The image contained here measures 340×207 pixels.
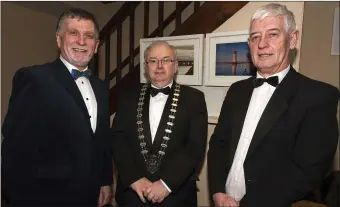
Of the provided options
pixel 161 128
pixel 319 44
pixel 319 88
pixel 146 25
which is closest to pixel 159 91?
pixel 161 128

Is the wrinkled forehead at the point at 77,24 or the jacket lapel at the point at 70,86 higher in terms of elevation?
the wrinkled forehead at the point at 77,24

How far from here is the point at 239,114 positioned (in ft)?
5.01

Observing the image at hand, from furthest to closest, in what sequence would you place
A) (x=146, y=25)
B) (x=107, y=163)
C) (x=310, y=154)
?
(x=146, y=25) < (x=107, y=163) < (x=310, y=154)

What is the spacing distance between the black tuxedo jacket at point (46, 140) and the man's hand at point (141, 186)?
30cm

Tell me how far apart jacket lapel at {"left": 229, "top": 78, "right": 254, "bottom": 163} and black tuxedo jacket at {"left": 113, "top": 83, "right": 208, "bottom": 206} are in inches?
12.3

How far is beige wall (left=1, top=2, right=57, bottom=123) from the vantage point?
10.5ft

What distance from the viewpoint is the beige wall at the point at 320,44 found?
2545 mm

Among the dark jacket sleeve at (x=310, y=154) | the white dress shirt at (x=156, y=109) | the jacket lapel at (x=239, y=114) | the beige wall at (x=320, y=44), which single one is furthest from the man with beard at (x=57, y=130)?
the beige wall at (x=320, y=44)

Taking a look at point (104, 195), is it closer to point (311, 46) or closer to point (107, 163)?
point (107, 163)

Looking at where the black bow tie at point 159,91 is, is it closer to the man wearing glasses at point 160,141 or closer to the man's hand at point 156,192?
the man wearing glasses at point 160,141

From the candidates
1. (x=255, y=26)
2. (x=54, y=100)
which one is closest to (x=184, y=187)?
(x=54, y=100)

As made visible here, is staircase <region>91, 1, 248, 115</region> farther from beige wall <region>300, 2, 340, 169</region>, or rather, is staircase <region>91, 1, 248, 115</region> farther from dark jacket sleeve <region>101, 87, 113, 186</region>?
beige wall <region>300, 2, 340, 169</region>

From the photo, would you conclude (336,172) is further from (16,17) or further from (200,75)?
(16,17)

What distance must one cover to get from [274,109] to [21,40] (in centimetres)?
333
